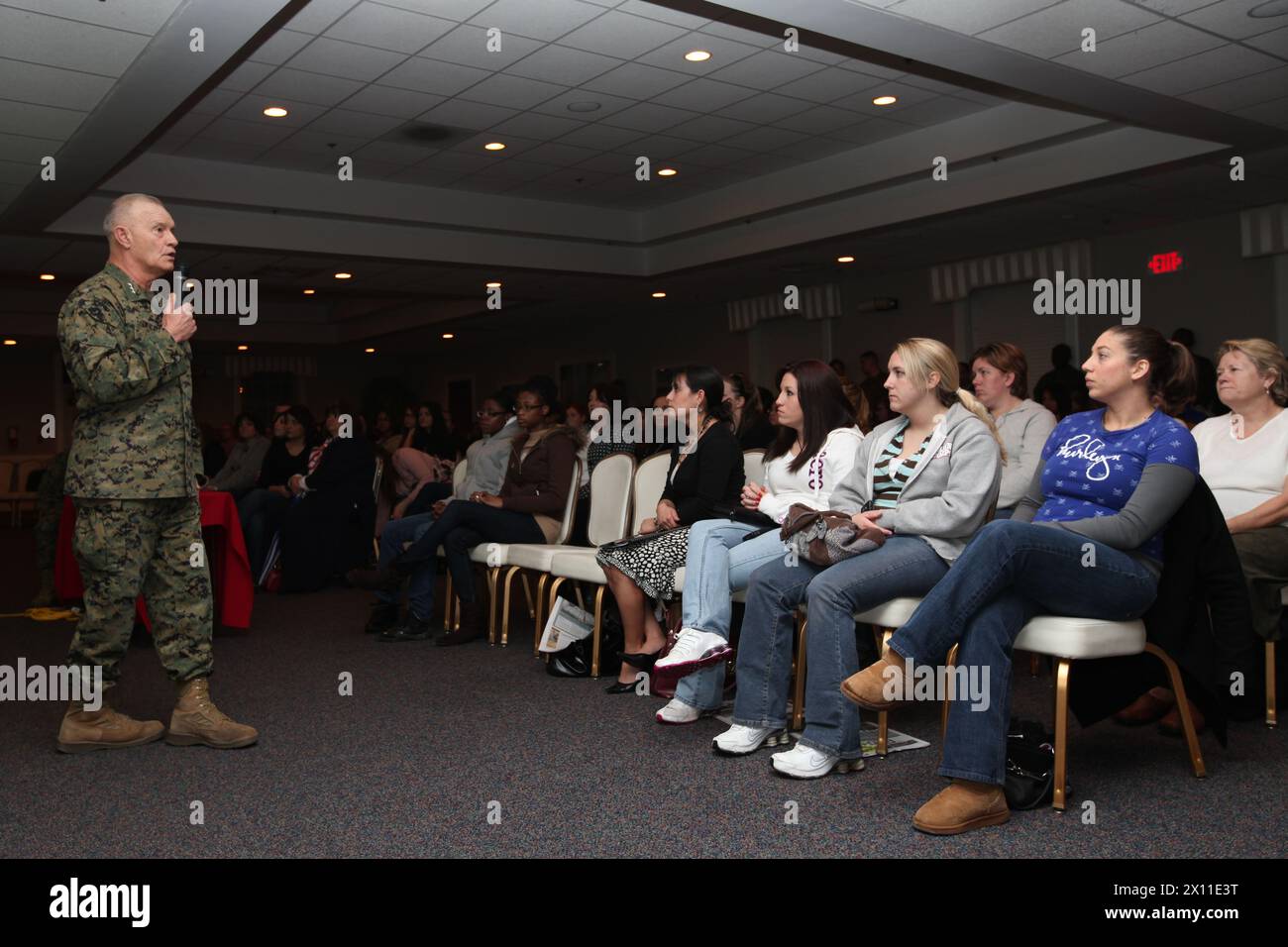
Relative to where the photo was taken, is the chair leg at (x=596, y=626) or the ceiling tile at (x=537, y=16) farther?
the ceiling tile at (x=537, y=16)

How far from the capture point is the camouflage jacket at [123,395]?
3.02 meters

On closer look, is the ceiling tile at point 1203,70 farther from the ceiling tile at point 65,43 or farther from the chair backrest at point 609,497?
the ceiling tile at point 65,43

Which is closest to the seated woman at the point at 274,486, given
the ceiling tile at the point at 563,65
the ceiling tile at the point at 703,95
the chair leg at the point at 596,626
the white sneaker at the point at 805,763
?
the ceiling tile at the point at 563,65

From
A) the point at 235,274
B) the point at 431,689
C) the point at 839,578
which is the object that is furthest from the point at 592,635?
the point at 235,274

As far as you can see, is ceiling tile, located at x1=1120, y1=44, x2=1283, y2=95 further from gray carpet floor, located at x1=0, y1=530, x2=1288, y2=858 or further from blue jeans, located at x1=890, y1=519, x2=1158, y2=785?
blue jeans, located at x1=890, y1=519, x2=1158, y2=785

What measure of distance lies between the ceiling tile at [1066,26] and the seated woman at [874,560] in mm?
2450

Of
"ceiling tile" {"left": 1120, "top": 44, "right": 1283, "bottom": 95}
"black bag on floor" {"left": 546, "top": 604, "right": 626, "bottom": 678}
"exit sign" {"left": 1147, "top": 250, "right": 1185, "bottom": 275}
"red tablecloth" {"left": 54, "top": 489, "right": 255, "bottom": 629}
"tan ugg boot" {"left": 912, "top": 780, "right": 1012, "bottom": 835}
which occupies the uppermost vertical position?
"ceiling tile" {"left": 1120, "top": 44, "right": 1283, "bottom": 95}

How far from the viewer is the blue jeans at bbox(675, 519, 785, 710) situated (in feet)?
11.2

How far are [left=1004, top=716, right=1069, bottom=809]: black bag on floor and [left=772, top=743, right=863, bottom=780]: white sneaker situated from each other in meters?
0.44

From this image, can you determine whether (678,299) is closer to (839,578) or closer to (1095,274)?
(1095,274)

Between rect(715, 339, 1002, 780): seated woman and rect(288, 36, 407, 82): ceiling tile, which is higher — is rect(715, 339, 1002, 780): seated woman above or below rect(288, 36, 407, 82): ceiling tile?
below

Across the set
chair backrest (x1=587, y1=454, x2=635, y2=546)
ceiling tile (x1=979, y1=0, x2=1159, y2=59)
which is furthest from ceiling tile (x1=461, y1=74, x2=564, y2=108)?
chair backrest (x1=587, y1=454, x2=635, y2=546)

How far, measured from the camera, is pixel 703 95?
6.97 metres

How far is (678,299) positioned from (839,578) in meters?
10.6
